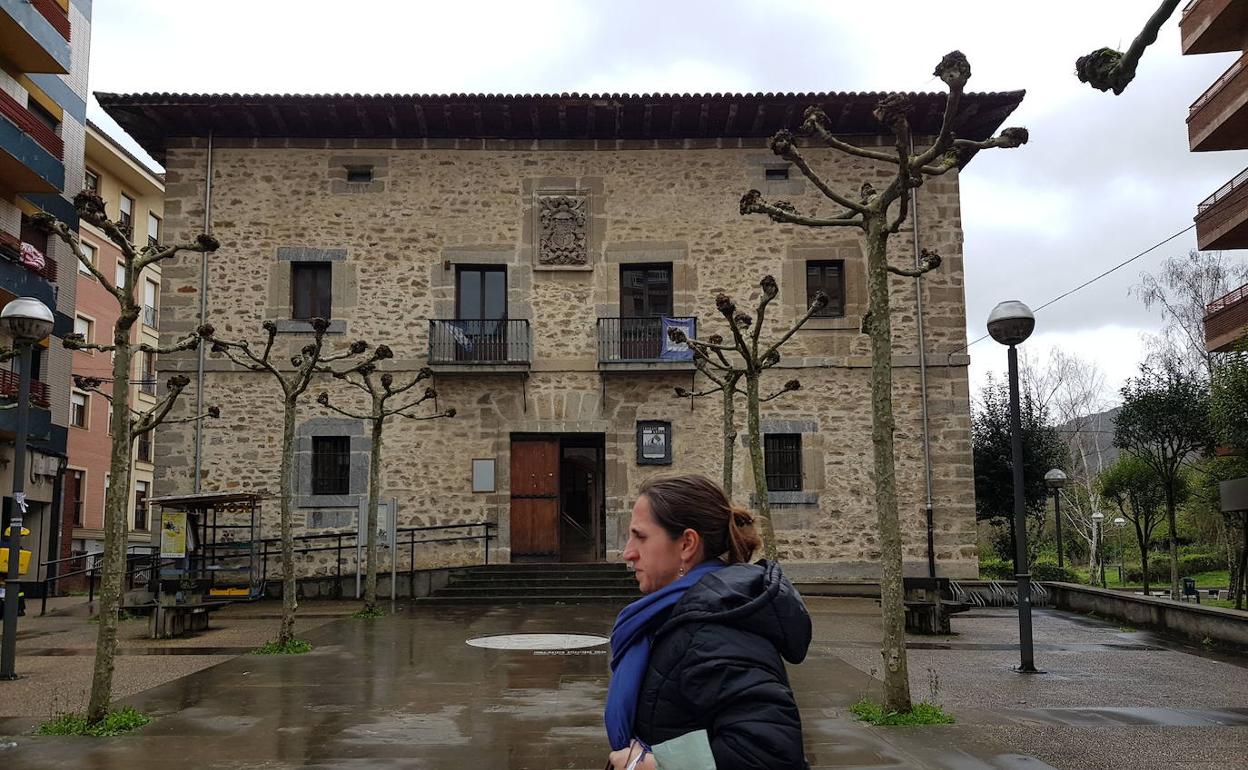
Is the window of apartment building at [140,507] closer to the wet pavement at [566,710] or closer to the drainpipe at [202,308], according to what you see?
the drainpipe at [202,308]

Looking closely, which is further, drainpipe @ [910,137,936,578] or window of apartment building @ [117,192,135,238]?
window of apartment building @ [117,192,135,238]

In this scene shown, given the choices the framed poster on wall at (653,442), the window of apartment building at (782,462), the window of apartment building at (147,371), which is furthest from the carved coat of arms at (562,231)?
the window of apartment building at (147,371)

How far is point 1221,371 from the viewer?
1456 cm

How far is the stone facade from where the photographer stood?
61.7 ft

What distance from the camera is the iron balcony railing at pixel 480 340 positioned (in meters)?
18.8

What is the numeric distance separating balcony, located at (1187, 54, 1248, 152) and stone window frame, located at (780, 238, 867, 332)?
22.9ft

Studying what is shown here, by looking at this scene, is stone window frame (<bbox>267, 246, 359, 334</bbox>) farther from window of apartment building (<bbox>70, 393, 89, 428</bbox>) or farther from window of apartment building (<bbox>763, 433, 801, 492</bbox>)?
window of apartment building (<bbox>70, 393, 89, 428</bbox>)

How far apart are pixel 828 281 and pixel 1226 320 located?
8.29 m

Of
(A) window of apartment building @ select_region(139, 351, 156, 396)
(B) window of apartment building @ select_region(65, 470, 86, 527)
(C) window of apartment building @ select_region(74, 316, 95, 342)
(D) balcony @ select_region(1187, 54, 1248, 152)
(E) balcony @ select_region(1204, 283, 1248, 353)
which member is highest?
(D) balcony @ select_region(1187, 54, 1248, 152)

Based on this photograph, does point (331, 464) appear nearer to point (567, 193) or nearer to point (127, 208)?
point (567, 193)

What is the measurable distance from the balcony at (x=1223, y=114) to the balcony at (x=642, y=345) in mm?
10514

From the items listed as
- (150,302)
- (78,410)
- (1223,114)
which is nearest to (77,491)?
(78,410)

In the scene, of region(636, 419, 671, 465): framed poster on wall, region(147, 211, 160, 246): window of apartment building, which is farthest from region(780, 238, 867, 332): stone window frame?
region(147, 211, 160, 246): window of apartment building

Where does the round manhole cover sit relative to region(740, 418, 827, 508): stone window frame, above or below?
below
